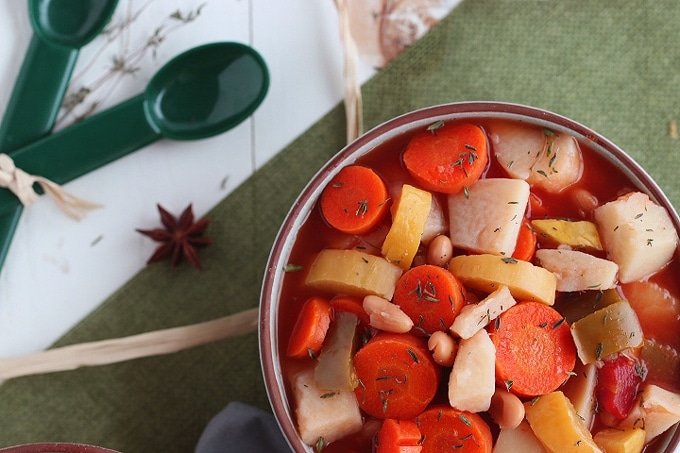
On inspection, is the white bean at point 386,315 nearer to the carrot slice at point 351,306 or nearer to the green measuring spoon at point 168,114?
the carrot slice at point 351,306

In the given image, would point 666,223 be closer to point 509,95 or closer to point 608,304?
point 608,304

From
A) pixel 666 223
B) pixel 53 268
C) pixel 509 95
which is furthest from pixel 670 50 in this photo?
pixel 53 268

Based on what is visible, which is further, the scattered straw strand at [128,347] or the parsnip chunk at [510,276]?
the scattered straw strand at [128,347]

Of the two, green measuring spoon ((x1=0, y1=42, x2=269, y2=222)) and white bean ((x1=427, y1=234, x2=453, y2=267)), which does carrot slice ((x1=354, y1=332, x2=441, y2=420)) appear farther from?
green measuring spoon ((x1=0, y1=42, x2=269, y2=222))

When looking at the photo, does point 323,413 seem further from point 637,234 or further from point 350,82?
point 350,82

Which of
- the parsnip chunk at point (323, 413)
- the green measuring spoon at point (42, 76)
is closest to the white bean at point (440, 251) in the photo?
the parsnip chunk at point (323, 413)

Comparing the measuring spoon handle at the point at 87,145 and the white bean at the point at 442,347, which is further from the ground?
the measuring spoon handle at the point at 87,145

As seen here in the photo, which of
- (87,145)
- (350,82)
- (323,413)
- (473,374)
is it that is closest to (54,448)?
(323,413)

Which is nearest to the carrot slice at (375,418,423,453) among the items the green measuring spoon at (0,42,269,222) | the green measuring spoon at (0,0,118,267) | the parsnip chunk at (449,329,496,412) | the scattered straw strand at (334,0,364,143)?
the parsnip chunk at (449,329,496,412)
